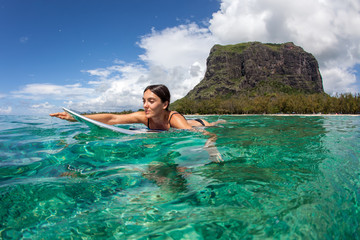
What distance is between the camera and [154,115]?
527 cm

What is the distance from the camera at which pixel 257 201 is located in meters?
1.80

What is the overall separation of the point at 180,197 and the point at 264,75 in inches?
8006

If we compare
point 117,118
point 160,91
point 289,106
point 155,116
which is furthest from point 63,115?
point 289,106

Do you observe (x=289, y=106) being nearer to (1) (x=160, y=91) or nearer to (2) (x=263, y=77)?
(1) (x=160, y=91)

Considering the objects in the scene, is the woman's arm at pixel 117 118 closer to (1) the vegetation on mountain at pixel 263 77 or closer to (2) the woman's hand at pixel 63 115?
(2) the woman's hand at pixel 63 115

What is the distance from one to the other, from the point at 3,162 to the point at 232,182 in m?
3.80

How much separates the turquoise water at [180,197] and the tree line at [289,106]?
67024 millimetres

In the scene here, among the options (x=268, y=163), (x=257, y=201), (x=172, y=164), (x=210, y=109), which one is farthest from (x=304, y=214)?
(x=210, y=109)

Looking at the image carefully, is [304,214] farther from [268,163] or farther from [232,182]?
[268,163]

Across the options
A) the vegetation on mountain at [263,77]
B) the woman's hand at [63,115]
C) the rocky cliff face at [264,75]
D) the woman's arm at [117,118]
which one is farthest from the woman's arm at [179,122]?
the rocky cliff face at [264,75]

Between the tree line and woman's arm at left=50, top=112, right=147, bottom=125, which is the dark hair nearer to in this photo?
woman's arm at left=50, top=112, right=147, bottom=125

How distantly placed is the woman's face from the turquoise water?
5.53 ft

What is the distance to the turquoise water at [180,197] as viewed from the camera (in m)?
1.44

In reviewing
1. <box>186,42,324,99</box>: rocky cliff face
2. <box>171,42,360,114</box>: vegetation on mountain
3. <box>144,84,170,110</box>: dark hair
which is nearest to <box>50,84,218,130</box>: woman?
<box>144,84,170,110</box>: dark hair
